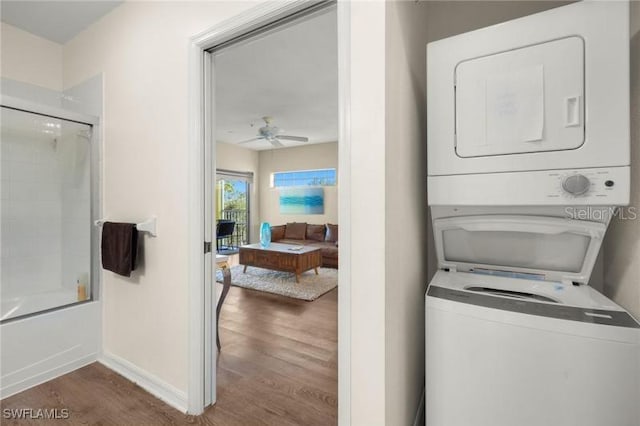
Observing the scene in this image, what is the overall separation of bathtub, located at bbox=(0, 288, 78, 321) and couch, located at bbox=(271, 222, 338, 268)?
12.1 ft

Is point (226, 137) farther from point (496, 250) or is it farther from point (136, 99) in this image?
point (496, 250)

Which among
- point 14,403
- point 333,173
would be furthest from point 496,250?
point 333,173

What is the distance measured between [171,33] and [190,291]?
1.49m

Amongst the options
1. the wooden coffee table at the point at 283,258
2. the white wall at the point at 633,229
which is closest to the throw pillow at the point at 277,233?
the wooden coffee table at the point at 283,258

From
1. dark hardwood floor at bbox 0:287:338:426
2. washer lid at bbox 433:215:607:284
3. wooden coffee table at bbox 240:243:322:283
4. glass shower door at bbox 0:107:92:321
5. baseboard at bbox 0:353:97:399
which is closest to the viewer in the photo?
washer lid at bbox 433:215:607:284

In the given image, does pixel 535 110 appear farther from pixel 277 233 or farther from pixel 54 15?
pixel 277 233

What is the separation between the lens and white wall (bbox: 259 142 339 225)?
646 centimetres

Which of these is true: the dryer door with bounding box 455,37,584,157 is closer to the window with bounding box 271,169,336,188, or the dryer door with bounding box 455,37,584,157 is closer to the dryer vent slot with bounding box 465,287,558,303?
the dryer vent slot with bounding box 465,287,558,303

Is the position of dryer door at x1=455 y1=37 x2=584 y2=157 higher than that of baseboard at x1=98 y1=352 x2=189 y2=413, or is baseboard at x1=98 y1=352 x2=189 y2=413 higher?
dryer door at x1=455 y1=37 x2=584 y2=157

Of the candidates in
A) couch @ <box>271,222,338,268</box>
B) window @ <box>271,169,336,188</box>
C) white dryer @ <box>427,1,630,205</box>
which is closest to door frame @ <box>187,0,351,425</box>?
white dryer @ <box>427,1,630,205</box>

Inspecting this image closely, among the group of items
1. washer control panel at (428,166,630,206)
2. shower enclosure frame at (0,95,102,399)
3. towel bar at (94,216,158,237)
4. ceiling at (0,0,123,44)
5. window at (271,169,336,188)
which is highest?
ceiling at (0,0,123,44)

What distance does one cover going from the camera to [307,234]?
623cm

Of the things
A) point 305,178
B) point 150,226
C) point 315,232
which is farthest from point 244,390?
point 305,178

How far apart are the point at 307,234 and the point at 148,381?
178 inches
